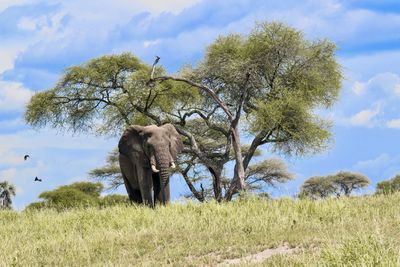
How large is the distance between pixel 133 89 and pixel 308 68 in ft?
33.9

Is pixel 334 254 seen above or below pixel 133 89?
below

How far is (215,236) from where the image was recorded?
10.2 m

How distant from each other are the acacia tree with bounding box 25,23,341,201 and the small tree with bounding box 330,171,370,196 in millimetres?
13111

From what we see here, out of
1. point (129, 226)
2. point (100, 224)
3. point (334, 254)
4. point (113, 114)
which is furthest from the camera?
point (113, 114)

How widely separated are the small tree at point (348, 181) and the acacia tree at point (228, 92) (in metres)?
13.1

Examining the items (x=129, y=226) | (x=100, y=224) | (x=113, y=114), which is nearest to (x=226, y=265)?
(x=129, y=226)

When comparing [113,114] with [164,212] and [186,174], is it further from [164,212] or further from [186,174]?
[164,212]

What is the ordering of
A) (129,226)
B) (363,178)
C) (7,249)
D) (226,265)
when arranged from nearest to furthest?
(226,265) → (7,249) → (129,226) → (363,178)

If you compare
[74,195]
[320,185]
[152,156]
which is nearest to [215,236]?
[152,156]

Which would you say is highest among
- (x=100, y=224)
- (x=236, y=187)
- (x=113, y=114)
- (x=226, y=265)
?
(x=113, y=114)

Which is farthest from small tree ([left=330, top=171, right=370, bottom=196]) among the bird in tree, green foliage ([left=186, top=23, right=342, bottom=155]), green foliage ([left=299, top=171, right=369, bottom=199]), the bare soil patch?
the bare soil patch

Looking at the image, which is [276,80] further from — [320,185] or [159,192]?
[159,192]

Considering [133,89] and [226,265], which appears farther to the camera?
[133,89]

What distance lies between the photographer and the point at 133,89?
125ft
